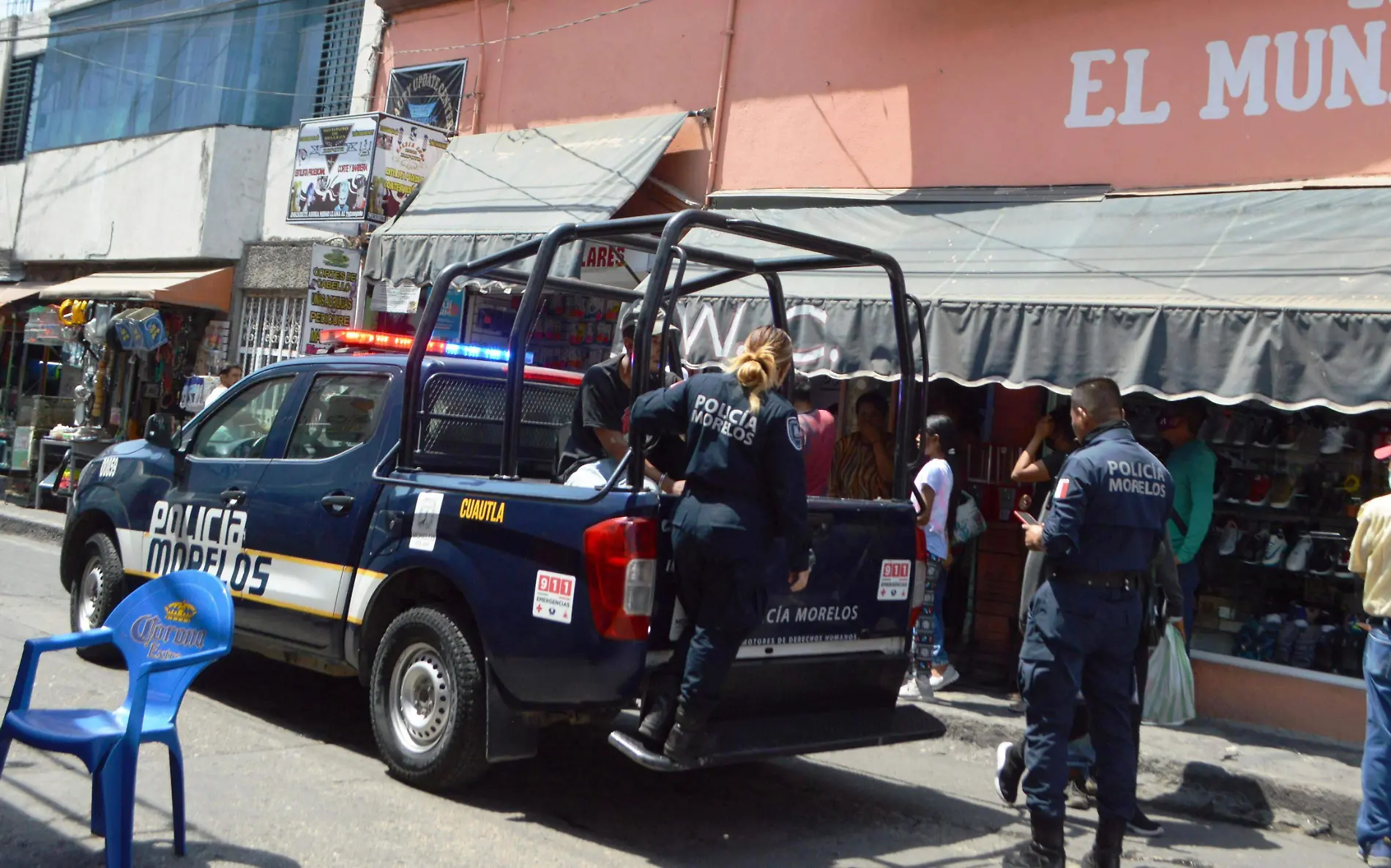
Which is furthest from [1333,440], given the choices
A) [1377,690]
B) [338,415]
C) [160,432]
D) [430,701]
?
[160,432]

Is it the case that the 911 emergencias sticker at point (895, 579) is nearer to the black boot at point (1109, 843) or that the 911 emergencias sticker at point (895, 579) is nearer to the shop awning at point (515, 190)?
the black boot at point (1109, 843)

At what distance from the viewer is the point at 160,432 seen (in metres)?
6.67

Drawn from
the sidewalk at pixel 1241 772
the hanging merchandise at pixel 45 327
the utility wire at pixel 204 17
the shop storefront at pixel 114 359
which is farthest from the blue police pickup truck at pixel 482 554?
the hanging merchandise at pixel 45 327

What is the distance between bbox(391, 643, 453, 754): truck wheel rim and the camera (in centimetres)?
511

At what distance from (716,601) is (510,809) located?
139cm

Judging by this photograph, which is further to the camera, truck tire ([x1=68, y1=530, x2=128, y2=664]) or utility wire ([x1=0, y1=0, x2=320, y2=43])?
utility wire ([x1=0, y1=0, x2=320, y2=43])

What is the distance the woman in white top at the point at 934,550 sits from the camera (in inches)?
298

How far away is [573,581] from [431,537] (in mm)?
892

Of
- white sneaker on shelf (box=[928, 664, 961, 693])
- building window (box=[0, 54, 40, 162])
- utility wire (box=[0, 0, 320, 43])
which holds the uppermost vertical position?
utility wire (box=[0, 0, 320, 43])

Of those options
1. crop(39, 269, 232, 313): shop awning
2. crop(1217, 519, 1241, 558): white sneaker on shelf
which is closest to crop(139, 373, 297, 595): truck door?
crop(1217, 519, 1241, 558): white sneaker on shelf

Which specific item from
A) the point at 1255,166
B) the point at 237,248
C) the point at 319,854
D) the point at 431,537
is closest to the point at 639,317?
the point at 431,537

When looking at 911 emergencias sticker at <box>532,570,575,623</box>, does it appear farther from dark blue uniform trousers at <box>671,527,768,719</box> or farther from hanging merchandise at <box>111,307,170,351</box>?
hanging merchandise at <box>111,307,170,351</box>

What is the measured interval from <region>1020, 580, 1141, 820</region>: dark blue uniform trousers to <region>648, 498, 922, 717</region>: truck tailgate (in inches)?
27.1

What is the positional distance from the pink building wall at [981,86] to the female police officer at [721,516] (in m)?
5.19
